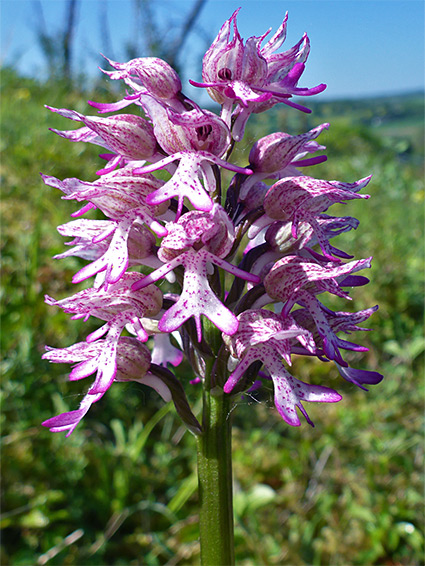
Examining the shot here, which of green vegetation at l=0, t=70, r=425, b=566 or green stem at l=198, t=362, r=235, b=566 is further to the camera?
green vegetation at l=0, t=70, r=425, b=566

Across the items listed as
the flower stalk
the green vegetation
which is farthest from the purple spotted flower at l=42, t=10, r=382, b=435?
the green vegetation

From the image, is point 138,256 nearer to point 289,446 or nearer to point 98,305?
point 98,305

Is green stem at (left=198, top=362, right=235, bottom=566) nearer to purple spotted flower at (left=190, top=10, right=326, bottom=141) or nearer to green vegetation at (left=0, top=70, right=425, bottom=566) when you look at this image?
purple spotted flower at (left=190, top=10, right=326, bottom=141)

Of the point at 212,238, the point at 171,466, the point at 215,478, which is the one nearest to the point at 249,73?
the point at 212,238

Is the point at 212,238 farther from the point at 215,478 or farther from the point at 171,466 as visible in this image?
the point at 171,466

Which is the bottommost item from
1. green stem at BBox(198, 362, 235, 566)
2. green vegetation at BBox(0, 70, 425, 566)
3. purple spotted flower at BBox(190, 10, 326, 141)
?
green vegetation at BBox(0, 70, 425, 566)
